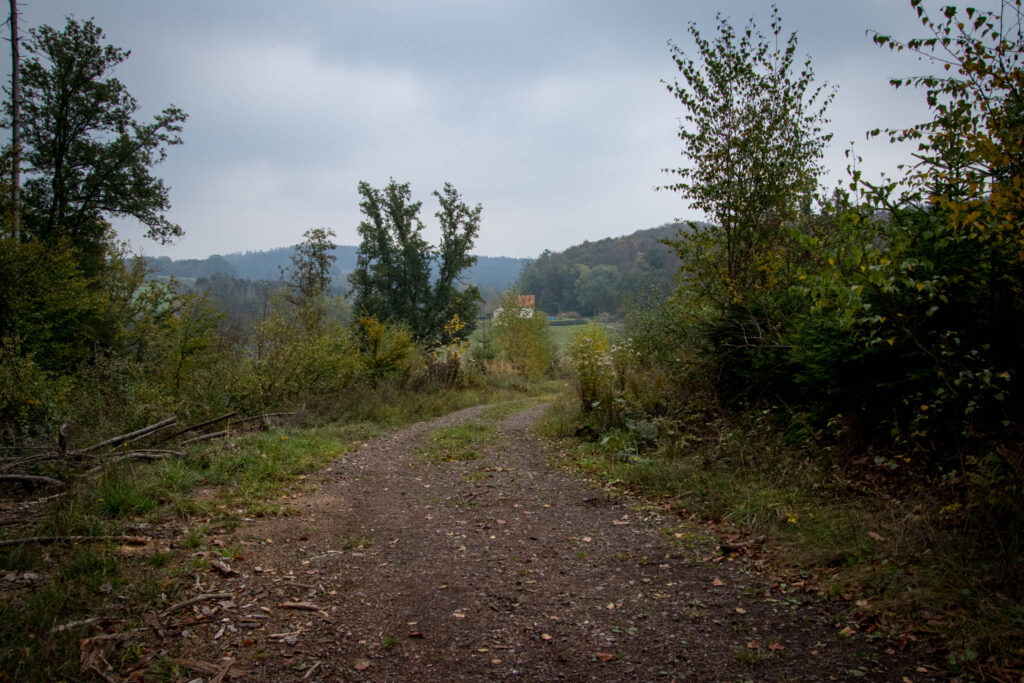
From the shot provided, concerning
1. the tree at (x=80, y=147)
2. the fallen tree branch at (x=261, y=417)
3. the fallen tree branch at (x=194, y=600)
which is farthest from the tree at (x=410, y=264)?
the fallen tree branch at (x=194, y=600)

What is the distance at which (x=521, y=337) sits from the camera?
24969 mm

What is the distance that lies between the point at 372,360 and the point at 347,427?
494 centimetres

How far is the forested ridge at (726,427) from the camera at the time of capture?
124 inches

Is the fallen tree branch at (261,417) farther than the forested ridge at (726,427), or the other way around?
the fallen tree branch at (261,417)

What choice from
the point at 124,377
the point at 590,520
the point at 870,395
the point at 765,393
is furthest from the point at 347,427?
the point at 870,395

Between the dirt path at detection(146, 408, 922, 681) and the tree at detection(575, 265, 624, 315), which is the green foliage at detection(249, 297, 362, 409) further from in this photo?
the tree at detection(575, 265, 624, 315)

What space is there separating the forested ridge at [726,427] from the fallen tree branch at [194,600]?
1cm

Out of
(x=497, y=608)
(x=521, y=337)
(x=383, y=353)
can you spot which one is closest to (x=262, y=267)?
(x=521, y=337)

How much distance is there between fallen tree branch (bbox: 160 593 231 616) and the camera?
10.8 ft

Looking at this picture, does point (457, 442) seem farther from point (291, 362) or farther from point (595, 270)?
point (595, 270)

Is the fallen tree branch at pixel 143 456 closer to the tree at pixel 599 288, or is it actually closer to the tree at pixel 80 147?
the tree at pixel 80 147

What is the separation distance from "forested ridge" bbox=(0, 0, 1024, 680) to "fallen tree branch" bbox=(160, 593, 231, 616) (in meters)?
0.01

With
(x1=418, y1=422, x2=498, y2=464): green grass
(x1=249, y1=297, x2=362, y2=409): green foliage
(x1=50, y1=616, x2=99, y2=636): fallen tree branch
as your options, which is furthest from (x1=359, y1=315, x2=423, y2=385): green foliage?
(x1=50, y1=616, x2=99, y2=636): fallen tree branch

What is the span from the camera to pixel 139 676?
107 inches
